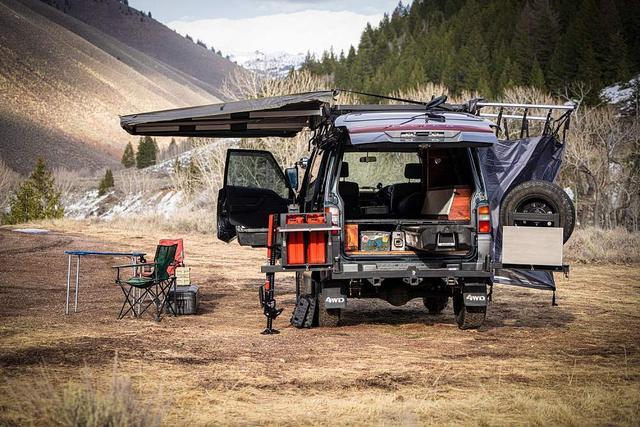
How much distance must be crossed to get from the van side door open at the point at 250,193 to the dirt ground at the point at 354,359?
48.3 inches

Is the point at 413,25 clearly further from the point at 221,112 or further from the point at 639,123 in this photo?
the point at 221,112

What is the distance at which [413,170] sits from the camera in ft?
32.9

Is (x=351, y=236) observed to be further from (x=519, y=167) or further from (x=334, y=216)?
(x=519, y=167)

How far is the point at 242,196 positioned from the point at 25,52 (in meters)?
130

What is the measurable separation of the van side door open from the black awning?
0.49 m

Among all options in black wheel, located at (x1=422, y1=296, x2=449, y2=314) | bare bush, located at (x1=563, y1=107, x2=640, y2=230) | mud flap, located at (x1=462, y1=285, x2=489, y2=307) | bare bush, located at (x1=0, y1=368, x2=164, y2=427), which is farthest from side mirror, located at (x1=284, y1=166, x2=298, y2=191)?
bare bush, located at (x1=563, y1=107, x2=640, y2=230)

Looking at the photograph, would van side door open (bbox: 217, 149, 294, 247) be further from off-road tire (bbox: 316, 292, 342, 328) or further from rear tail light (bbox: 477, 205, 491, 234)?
rear tail light (bbox: 477, 205, 491, 234)

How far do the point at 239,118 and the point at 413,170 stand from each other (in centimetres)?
225

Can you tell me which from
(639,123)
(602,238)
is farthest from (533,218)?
(639,123)

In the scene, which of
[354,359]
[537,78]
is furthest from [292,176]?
[537,78]

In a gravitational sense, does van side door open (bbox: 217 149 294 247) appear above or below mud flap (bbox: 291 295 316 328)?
above

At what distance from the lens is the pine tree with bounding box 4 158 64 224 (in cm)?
4416

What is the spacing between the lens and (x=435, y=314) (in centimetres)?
1088

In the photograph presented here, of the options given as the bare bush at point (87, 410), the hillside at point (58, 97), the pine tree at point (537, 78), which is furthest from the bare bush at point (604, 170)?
the hillside at point (58, 97)
